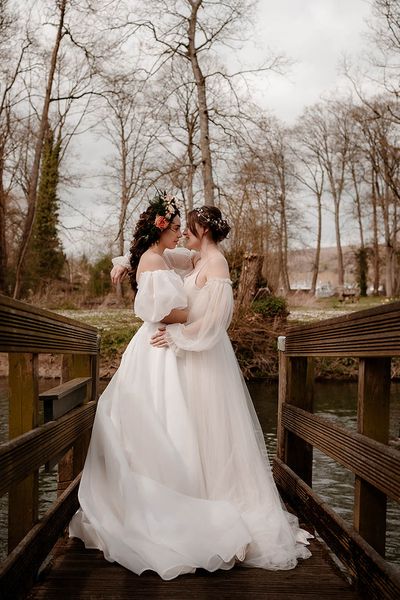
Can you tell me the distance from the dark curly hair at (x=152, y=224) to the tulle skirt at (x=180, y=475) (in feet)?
1.93

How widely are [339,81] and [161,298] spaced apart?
29.2 meters

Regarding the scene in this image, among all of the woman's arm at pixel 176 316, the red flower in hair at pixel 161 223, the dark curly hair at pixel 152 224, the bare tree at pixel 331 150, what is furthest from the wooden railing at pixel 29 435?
the bare tree at pixel 331 150

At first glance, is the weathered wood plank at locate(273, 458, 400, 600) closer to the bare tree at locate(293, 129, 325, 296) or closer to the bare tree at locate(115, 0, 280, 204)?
the bare tree at locate(115, 0, 280, 204)

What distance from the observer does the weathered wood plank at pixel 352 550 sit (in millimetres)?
2402

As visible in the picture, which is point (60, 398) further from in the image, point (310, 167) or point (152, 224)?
point (310, 167)

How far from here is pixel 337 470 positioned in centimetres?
800

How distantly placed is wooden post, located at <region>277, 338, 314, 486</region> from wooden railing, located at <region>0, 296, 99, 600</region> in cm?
164

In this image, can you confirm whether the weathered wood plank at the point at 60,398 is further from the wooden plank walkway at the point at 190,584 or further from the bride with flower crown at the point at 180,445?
the wooden plank walkway at the point at 190,584

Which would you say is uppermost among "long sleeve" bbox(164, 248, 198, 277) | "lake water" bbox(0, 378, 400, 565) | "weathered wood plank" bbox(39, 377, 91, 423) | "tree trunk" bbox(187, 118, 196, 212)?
"tree trunk" bbox(187, 118, 196, 212)

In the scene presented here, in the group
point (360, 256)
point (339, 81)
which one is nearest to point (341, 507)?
point (339, 81)

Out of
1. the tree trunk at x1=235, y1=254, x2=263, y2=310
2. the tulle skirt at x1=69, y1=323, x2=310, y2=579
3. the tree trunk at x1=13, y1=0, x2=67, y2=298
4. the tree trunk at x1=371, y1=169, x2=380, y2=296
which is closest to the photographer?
the tulle skirt at x1=69, y1=323, x2=310, y2=579

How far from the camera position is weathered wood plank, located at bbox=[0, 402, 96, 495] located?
2.27 m

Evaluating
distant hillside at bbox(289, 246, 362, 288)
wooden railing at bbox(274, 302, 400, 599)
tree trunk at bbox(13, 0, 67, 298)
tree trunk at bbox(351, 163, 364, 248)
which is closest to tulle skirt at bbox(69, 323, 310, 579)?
wooden railing at bbox(274, 302, 400, 599)

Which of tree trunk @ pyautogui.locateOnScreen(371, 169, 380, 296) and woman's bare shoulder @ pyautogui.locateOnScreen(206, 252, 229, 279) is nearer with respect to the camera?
woman's bare shoulder @ pyautogui.locateOnScreen(206, 252, 229, 279)
